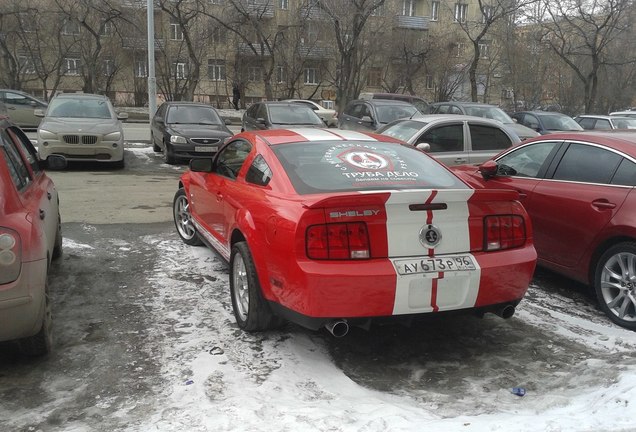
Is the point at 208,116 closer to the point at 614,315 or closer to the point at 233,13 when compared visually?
the point at 614,315

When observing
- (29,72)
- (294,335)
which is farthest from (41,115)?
(29,72)

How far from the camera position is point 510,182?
19.2 ft

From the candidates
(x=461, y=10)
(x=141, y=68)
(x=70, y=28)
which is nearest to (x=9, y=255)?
(x=70, y=28)

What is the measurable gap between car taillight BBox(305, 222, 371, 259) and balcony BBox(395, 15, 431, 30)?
3984 centimetres

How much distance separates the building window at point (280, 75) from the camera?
3903 centimetres

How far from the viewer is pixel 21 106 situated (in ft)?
68.3

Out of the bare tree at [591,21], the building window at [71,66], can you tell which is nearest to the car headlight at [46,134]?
the bare tree at [591,21]

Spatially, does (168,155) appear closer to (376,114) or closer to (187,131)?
(187,131)

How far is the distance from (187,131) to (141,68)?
2728cm

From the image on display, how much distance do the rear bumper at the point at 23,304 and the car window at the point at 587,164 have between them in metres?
4.47

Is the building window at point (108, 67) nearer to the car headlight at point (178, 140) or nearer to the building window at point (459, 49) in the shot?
the building window at point (459, 49)

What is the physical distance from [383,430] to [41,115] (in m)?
12.3

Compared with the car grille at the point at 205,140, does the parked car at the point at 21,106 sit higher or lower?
higher

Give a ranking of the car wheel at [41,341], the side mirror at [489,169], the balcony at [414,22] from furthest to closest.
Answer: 1. the balcony at [414,22]
2. the side mirror at [489,169]
3. the car wheel at [41,341]
